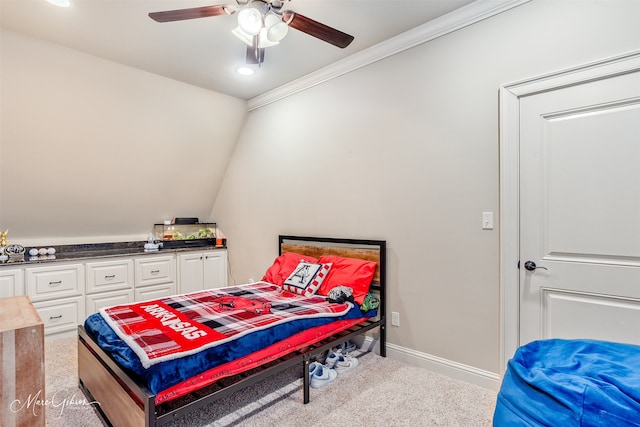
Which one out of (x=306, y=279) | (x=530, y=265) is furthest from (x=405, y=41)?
(x=306, y=279)

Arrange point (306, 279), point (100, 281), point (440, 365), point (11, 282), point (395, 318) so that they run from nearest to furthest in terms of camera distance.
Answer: point (440, 365) → point (395, 318) → point (306, 279) → point (11, 282) → point (100, 281)

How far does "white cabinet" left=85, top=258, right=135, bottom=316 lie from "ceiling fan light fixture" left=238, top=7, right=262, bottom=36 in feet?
10.5

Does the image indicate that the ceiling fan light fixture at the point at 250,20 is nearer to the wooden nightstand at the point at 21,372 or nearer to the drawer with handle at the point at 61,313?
the wooden nightstand at the point at 21,372

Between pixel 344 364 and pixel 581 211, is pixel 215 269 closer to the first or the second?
pixel 344 364

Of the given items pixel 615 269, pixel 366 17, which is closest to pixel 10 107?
pixel 366 17

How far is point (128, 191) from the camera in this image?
14.2 feet

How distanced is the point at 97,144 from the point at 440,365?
159 inches

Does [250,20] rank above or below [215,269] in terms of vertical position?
above

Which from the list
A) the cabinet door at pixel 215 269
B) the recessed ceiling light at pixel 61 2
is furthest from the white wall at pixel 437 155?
the recessed ceiling light at pixel 61 2

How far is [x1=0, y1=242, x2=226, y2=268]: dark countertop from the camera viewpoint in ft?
12.0

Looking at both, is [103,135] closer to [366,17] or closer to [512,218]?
[366,17]

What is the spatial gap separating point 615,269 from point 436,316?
1193 millimetres

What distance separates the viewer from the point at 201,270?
4750mm

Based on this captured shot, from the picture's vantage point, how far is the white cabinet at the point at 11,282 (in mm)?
3367
